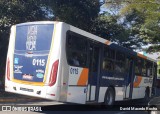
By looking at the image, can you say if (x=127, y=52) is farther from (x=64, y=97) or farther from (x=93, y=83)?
(x=64, y=97)

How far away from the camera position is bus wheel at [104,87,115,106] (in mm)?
14552

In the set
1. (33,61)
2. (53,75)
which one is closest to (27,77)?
(33,61)

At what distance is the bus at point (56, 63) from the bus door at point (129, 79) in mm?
2872

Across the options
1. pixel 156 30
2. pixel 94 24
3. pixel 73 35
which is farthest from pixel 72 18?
pixel 73 35

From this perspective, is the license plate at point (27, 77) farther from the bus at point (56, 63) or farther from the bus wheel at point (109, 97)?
the bus wheel at point (109, 97)

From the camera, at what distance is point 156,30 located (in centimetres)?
2652

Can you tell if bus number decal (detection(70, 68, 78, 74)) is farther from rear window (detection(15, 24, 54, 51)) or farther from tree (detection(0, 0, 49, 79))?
tree (detection(0, 0, 49, 79))

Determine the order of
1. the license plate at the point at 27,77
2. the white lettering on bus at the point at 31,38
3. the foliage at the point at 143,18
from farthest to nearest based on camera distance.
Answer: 1. the foliage at the point at 143,18
2. the white lettering on bus at the point at 31,38
3. the license plate at the point at 27,77

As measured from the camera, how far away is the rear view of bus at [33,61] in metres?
11.0

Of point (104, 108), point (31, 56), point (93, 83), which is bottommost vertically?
point (104, 108)

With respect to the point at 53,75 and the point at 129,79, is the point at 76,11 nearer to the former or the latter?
the point at 129,79

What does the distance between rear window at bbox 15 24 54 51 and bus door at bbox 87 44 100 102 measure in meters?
2.06

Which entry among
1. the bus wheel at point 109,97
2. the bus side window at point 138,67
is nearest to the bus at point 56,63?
the bus wheel at point 109,97

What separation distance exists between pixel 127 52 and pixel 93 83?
401 cm
